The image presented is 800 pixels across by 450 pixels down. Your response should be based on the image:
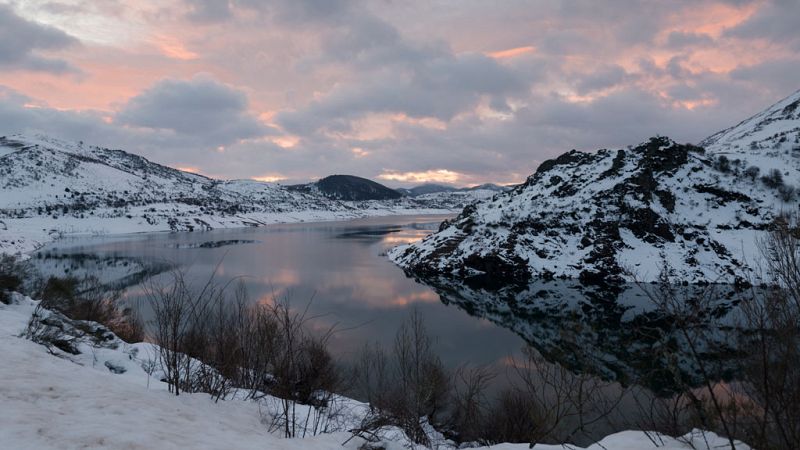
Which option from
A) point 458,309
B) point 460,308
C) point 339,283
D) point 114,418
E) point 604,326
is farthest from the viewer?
point 339,283

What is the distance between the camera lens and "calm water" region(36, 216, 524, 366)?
29938 millimetres

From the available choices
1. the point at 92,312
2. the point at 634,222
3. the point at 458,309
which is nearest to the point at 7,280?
the point at 92,312

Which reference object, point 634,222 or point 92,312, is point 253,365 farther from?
point 634,222

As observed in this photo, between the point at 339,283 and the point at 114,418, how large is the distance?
42.3 metres

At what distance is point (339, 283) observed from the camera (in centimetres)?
4900

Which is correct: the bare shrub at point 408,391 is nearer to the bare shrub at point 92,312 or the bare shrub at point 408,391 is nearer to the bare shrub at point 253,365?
the bare shrub at point 253,365

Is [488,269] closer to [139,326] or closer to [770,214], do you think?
[770,214]

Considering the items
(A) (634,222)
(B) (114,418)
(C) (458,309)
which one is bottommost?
(C) (458,309)

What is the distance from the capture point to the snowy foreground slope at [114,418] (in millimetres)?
6109

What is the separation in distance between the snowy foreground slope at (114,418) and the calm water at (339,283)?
16.9 meters

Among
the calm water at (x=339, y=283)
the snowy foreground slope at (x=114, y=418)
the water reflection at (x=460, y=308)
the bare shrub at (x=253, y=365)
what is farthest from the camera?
the calm water at (x=339, y=283)

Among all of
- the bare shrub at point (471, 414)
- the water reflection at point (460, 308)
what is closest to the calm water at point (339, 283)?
the water reflection at point (460, 308)

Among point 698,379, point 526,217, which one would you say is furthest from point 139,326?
point 526,217

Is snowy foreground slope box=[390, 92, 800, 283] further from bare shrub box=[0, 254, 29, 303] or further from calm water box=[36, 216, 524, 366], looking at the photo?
bare shrub box=[0, 254, 29, 303]
